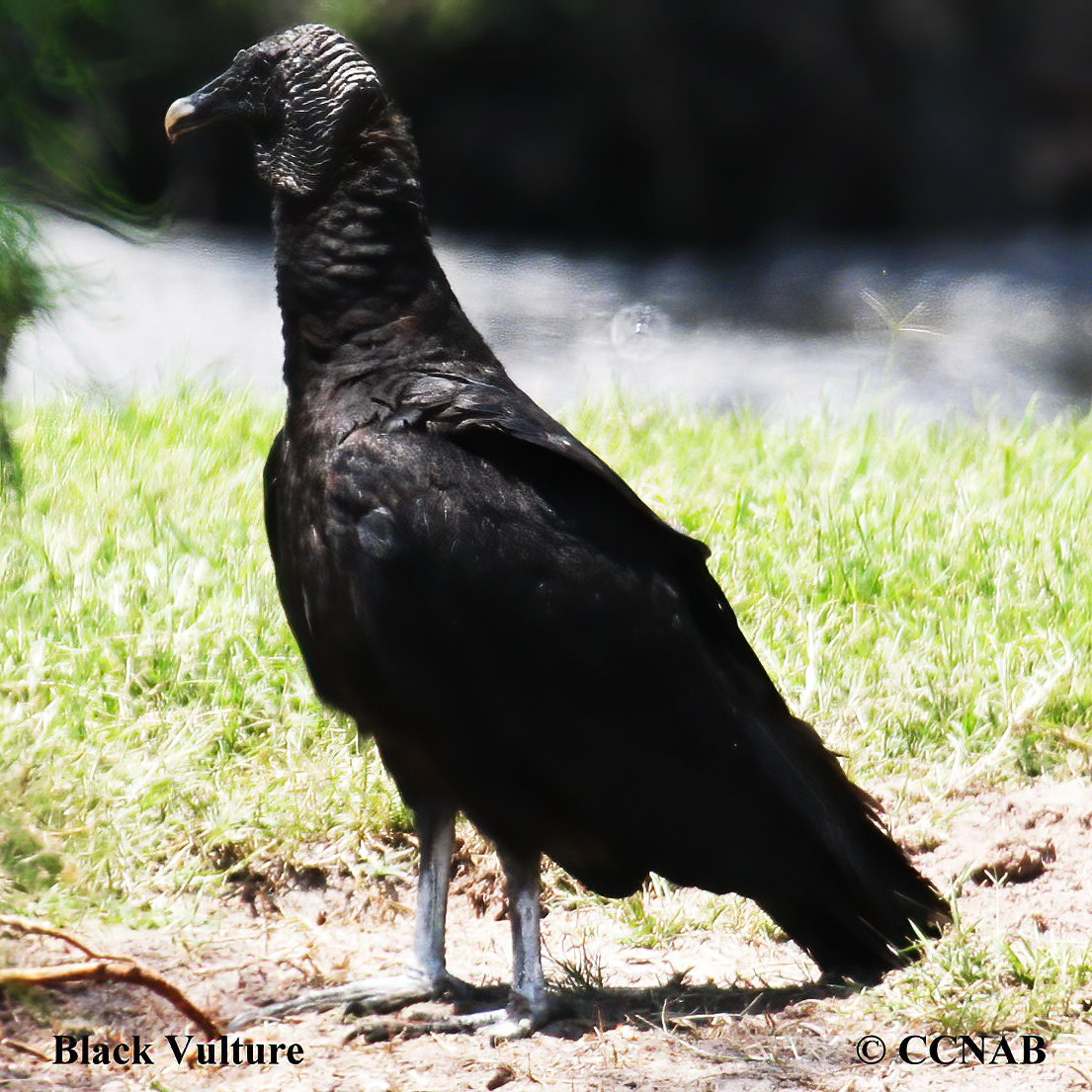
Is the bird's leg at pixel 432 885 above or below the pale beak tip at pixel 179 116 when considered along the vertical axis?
below

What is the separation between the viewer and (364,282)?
2.63m

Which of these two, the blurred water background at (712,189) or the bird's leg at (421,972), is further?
the blurred water background at (712,189)

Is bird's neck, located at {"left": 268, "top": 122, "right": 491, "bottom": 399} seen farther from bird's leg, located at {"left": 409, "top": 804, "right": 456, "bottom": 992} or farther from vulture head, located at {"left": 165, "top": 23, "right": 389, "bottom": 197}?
bird's leg, located at {"left": 409, "top": 804, "right": 456, "bottom": 992}

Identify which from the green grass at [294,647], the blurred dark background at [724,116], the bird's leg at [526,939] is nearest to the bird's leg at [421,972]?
the bird's leg at [526,939]

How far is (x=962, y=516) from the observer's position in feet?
14.0

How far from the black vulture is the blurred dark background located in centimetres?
789

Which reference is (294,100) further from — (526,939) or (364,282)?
(526,939)

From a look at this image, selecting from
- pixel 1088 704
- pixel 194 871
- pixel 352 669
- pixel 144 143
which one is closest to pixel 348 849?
pixel 194 871

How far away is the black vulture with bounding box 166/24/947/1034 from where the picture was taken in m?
2.41

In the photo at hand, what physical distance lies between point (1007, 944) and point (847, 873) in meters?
0.29

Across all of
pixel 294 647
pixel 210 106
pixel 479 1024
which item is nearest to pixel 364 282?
pixel 210 106

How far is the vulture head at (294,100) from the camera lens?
8.86 ft

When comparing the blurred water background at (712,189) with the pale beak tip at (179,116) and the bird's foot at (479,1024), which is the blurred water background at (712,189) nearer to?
the pale beak tip at (179,116)

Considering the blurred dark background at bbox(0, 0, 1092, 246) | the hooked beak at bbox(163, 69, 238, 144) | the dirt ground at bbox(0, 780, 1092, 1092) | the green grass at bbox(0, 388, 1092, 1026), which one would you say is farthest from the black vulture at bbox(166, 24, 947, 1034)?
the blurred dark background at bbox(0, 0, 1092, 246)
